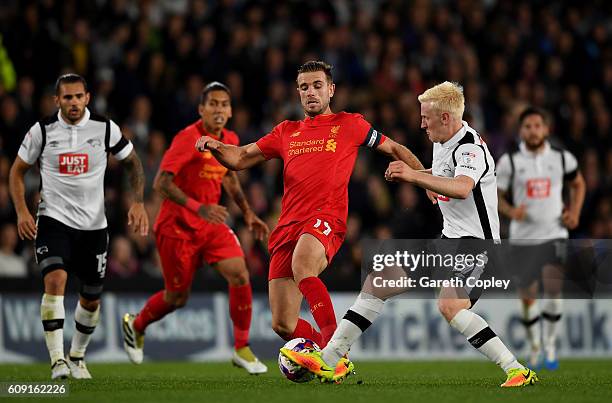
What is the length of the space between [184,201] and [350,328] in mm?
2931

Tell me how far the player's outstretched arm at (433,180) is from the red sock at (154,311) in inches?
172

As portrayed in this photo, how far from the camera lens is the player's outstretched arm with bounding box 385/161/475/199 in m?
7.46

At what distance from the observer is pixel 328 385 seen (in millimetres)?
8242

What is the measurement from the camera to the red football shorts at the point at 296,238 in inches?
332

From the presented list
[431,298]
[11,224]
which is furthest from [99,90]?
[431,298]

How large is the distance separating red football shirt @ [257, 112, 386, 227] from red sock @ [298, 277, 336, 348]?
61 centimetres

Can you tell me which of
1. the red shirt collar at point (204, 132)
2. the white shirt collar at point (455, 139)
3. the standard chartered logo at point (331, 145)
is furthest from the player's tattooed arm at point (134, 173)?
the white shirt collar at point (455, 139)

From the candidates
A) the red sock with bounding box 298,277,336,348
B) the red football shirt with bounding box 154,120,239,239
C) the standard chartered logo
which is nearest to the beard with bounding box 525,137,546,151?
the red football shirt with bounding box 154,120,239,239

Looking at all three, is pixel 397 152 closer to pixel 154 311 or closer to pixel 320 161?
pixel 320 161

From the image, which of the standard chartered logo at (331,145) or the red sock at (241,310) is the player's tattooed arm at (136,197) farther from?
the standard chartered logo at (331,145)

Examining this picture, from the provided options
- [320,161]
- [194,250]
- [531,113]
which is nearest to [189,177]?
[194,250]

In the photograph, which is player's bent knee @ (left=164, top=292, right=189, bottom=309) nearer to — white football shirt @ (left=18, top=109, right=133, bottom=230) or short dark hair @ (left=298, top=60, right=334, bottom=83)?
white football shirt @ (left=18, top=109, right=133, bottom=230)

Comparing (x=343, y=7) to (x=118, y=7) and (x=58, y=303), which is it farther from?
(x=58, y=303)

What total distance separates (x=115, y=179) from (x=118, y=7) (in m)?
3.42
